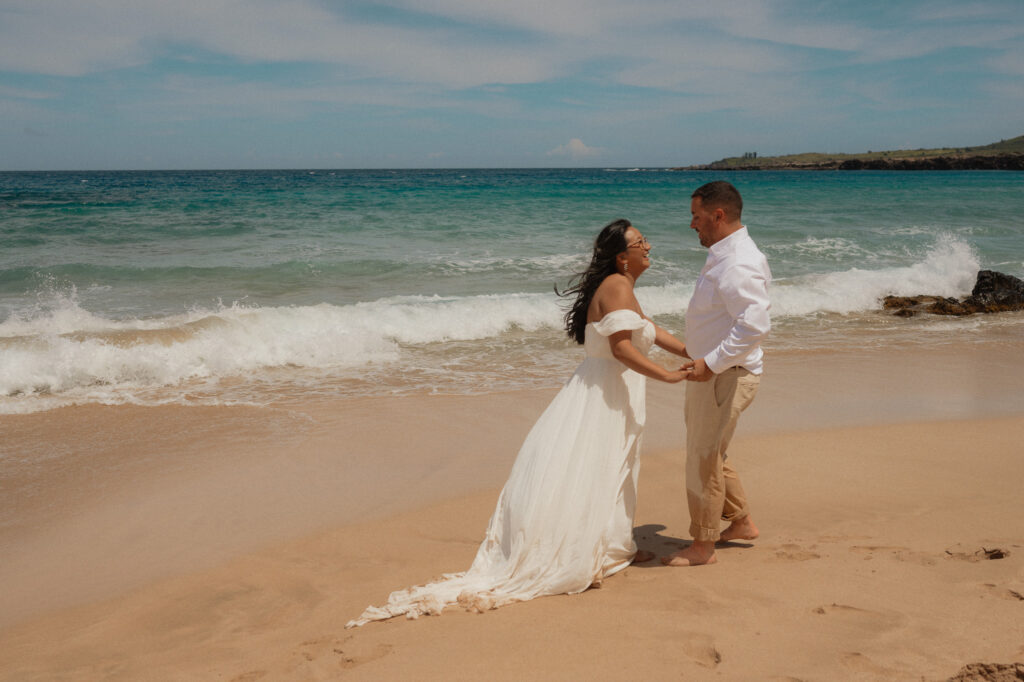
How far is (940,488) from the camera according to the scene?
522 centimetres

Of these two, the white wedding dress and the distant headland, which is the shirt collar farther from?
the distant headland

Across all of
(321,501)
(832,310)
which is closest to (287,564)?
(321,501)

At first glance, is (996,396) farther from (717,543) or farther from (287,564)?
(287,564)

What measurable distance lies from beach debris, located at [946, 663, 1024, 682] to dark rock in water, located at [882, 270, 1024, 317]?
39.6ft

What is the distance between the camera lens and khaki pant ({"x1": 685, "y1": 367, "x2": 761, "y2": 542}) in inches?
156

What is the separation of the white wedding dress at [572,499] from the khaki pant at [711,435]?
32 centimetres

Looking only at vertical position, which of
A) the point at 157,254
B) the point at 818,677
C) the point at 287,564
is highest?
the point at 157,254

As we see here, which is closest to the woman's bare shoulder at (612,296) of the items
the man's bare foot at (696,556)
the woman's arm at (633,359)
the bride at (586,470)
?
the bride at (586,470)

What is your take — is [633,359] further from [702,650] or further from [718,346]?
[702,650]

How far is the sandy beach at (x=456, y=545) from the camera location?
3.10m

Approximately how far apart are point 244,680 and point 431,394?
16.2 ft

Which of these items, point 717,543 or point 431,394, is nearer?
point 717,543

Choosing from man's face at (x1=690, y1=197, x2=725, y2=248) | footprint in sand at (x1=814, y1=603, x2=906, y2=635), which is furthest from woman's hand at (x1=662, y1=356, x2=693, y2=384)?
footprint in sand at (x1=814, y1=603, x2=906, y2=635)

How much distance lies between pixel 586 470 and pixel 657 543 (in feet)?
3.31
